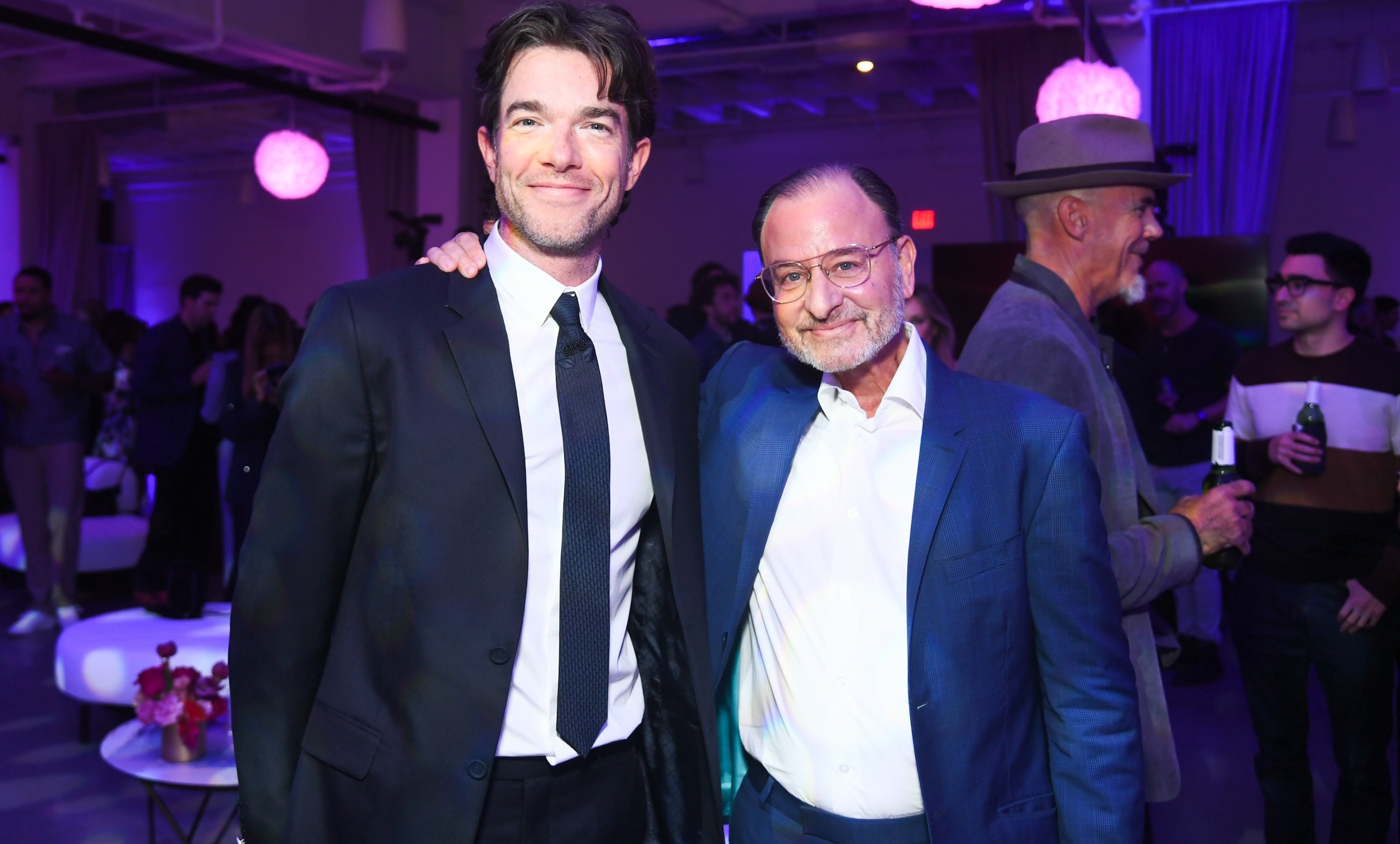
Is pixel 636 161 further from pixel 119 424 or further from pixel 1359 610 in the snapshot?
pixel 119 424

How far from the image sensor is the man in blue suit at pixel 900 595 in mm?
1504

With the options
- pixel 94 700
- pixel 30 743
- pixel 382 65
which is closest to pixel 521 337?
pixel 94 700

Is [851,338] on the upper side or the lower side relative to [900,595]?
upper

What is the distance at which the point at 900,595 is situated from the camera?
1.55 meters

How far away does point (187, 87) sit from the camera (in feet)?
33.1

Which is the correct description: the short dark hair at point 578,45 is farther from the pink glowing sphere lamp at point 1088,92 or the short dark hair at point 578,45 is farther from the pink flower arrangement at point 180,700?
the pink glowing sphere lamp at point 1088,92

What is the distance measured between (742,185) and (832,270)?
37.3ft

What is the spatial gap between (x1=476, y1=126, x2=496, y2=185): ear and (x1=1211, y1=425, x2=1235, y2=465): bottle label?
4.79 ft

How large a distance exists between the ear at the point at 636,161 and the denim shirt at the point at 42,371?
5118 mm

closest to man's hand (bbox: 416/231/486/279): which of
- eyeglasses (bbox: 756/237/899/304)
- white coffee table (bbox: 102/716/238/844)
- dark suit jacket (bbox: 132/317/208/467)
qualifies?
eyeglasses (bbox: 756/237/899/304)

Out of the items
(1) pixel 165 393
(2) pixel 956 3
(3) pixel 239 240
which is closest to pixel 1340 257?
(2) pixel 956 3

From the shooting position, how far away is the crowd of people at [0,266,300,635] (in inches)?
216

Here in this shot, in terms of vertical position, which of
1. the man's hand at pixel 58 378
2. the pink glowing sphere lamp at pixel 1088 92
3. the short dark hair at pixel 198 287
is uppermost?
the pink glowing sphere lamp at pixel 1088 92

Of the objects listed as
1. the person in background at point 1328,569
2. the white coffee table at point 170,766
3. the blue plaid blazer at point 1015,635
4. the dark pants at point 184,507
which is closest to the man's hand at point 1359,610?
the person in background at point 1328,569
